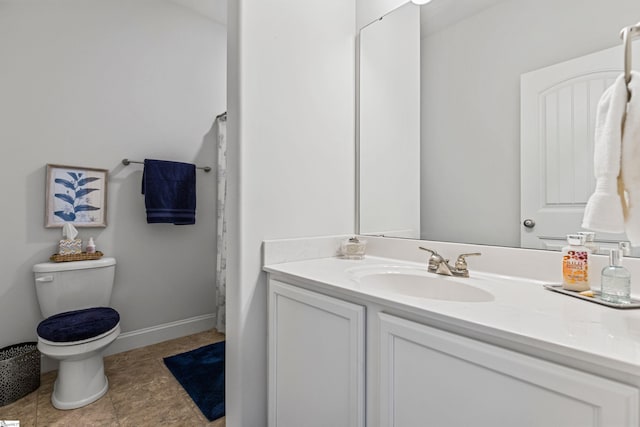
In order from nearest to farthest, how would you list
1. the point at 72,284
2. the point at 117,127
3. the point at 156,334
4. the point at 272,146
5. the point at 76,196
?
the point at 272,146 < the point at 72,284 < the point at 76,196 < the point at 117,127 < the point at 156,334

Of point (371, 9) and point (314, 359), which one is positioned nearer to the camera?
point (314, 359)

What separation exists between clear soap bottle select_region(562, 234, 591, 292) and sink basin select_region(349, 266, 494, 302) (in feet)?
0.80

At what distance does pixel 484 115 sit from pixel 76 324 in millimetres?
2195

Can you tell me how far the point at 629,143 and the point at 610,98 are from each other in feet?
0.36

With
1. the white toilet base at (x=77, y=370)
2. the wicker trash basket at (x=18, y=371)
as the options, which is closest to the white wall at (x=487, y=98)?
the white toilet base at (x=77, y=370)

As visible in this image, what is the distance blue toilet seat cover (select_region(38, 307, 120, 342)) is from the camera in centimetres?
150

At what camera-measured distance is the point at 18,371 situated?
1.61 m

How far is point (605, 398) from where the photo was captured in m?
0.47

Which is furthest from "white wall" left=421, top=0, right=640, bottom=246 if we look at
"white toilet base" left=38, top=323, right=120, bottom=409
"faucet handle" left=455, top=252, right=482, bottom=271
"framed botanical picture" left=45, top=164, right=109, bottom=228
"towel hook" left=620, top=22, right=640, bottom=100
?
"framed botanical picture" left=45, top=164, right=109, bottom=228

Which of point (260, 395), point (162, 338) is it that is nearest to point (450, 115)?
point (260, 395)

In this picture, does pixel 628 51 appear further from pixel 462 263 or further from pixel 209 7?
pixel 209 7

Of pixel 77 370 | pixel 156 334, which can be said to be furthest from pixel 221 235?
pixel 77 370

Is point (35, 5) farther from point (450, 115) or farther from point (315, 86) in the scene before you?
point (450, 115)

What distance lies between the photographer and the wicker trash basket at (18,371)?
61.3 inches
